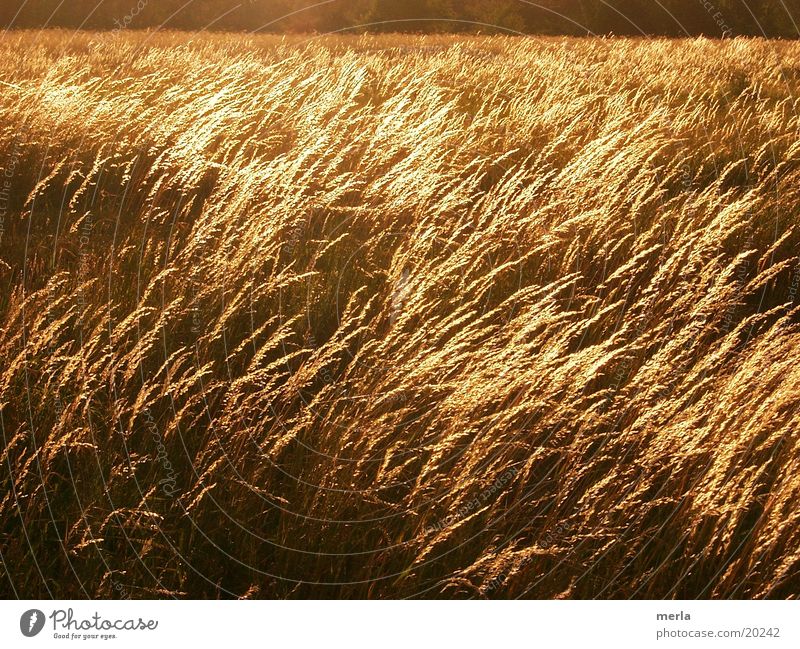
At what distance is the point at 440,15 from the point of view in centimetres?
1773

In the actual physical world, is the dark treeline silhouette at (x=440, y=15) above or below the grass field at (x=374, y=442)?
above

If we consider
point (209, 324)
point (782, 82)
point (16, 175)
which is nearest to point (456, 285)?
point (209, 324)

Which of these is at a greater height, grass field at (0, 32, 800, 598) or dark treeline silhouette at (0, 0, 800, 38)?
dark treeline silhouette at (0, 0, 800, 38)

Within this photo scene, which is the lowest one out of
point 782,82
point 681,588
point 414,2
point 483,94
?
point 681,588

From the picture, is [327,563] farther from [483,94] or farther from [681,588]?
[483,94]

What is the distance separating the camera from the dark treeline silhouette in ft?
46.5

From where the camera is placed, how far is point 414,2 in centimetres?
1931

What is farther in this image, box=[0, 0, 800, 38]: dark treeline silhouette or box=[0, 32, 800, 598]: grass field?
box=[0, 0, 800, 38]: dark treeline silhouette

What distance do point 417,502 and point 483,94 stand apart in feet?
17.4

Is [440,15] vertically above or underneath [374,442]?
above

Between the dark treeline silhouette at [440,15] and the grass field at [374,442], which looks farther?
the dark treeline silhouette at [440,15]

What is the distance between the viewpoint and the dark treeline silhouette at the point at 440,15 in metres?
14.2

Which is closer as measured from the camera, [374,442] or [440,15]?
[374,442]
